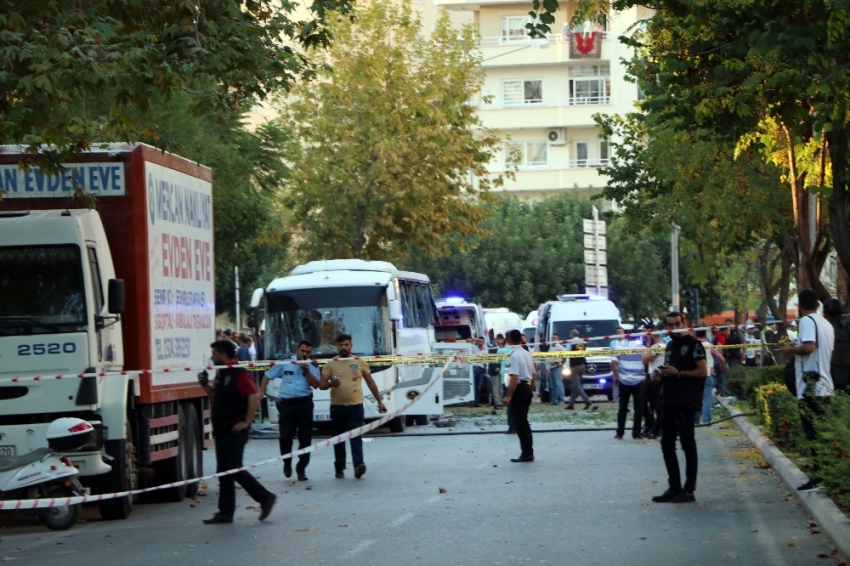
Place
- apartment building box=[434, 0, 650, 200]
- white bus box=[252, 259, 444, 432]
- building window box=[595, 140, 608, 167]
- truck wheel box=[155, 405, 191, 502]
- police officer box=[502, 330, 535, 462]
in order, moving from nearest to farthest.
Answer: truck wheel box=[155, 405, 191, 502] < police officer box=[502, 330, 535, 462] < white bus box=[252, 259, 444, 432] < apartment building box=[434, 0, 650, 200] < building window box=[595, 140, 608, 167]

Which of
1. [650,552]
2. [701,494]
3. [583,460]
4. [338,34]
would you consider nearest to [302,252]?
[338,34]

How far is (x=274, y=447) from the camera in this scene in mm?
24031

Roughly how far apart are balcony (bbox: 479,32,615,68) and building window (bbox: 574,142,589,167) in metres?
4.40

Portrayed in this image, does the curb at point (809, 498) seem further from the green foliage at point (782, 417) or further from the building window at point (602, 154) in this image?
the building window at point (602, 154)

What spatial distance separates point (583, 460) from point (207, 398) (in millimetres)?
5057

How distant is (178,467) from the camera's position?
50.3 feet

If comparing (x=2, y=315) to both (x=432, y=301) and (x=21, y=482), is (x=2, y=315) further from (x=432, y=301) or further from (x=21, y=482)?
(x=432, y=301)

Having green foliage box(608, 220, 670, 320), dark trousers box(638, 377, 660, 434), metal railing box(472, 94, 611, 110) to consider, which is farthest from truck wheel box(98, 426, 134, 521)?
metal railing box(472, 94, 611, 110)

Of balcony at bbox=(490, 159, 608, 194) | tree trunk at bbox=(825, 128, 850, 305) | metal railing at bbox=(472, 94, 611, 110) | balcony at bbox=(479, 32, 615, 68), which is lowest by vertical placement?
tree trunk at bbox=(825, 128, 850, 305)

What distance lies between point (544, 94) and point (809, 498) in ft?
213

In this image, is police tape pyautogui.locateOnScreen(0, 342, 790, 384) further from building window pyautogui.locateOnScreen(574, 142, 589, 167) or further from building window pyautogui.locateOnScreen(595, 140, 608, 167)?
building window pyautogui.locateOnScreen(574, 142, 589, 167)

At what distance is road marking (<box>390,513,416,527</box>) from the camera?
40.0 feet

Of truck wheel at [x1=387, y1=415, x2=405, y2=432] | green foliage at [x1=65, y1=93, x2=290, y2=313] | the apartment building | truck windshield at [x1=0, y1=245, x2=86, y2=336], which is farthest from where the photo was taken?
the apartment building

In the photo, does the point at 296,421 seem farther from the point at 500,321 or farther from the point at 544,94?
the point at 544,94
